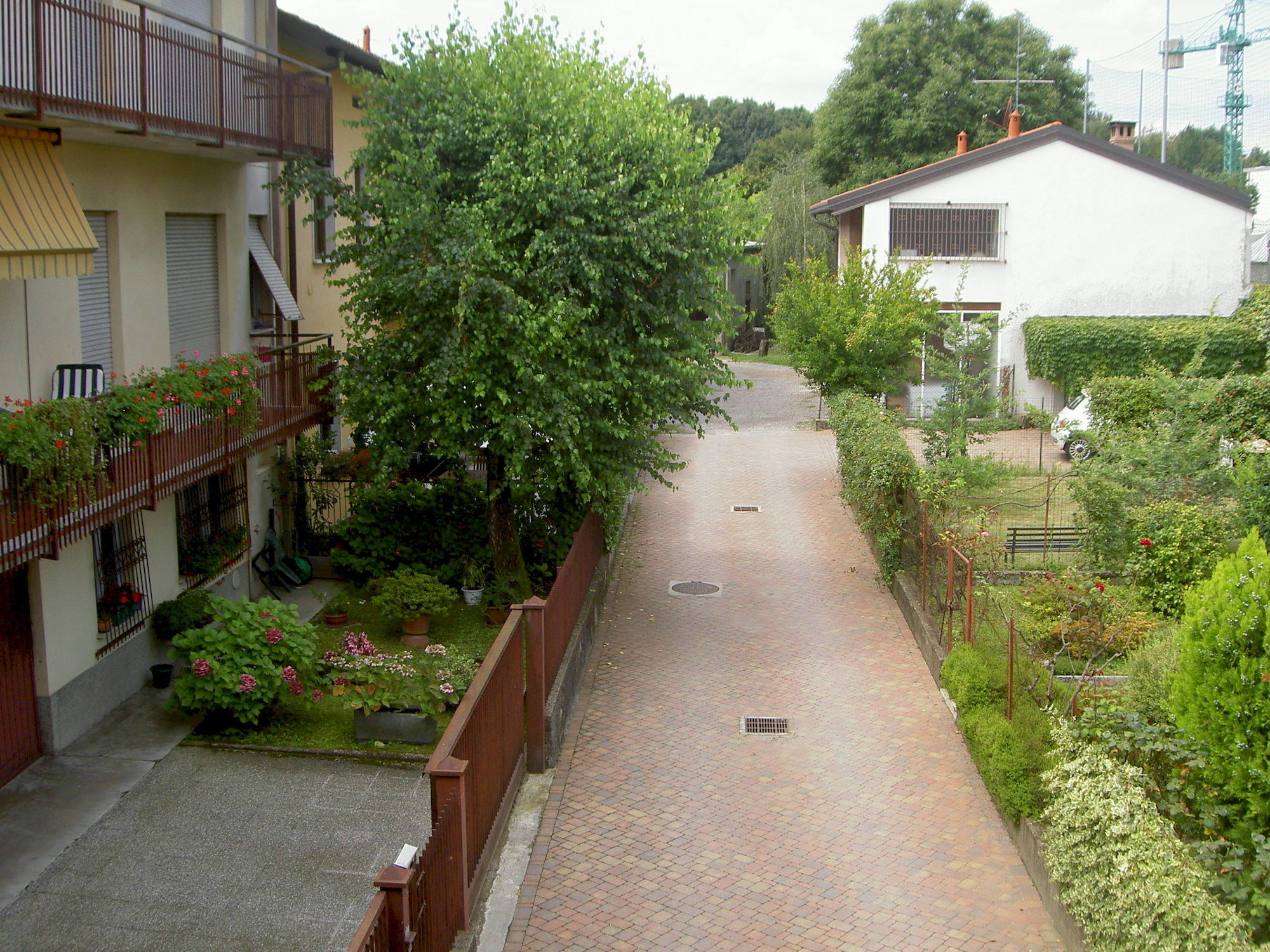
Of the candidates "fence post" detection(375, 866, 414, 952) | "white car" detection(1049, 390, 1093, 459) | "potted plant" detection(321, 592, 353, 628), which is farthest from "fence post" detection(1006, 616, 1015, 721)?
"white car" detection(1049, 390, 1093, 459)

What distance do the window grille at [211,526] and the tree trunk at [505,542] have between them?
323 centimetres

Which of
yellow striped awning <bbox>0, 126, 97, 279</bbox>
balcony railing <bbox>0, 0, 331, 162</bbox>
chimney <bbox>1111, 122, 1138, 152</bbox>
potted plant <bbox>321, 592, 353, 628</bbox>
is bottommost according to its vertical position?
potted plant <bbox>321, 592, 353, 628</bbox>

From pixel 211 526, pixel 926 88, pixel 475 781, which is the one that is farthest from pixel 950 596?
pixel 926 88

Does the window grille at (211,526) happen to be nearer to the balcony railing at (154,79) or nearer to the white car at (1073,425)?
the balcony railing at (154,79)

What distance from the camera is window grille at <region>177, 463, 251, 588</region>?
14.0m

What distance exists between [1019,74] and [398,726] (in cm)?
4663

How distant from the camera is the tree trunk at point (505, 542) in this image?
51.5 ft

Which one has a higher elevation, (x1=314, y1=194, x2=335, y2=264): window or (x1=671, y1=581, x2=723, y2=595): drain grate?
(x1=314, y1=194, x2=335, y2=264): window

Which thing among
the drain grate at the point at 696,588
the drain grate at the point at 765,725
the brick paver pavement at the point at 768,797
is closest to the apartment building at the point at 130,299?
the brick paver pavement at the point at 768,797

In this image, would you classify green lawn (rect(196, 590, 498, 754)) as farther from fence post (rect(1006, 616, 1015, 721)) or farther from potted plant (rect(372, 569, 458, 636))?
fence post (rect(1006, 616, 1015, 721))

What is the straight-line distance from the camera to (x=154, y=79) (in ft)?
39.0

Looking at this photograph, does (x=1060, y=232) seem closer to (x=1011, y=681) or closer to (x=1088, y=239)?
(x=1088, y=239)

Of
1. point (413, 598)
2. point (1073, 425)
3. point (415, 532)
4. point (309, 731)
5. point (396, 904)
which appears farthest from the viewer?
point (1073, 425)

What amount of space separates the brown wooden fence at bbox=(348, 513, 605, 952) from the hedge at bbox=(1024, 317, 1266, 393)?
19.6 meters
